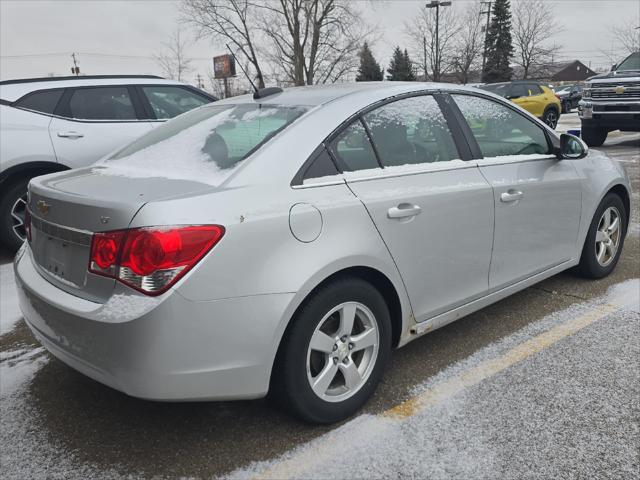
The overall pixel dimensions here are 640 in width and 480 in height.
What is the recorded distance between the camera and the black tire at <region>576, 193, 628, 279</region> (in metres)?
4.12

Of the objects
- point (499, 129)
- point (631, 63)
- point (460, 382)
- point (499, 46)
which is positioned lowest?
point (460, 382)

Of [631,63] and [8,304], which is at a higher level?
[631,63]

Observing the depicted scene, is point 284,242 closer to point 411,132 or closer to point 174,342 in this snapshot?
point 174,342

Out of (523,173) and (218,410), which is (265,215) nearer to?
(218,410)

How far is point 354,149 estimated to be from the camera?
104 inches

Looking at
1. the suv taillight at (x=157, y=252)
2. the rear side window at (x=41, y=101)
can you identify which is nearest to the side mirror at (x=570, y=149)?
the suv taillight at (x=157, y=252)

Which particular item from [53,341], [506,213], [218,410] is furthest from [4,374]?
[506,213]

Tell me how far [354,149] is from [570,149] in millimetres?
1931

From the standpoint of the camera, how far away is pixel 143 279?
202cm

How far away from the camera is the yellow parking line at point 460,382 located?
89.4 inches

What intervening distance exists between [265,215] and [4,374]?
1939mm

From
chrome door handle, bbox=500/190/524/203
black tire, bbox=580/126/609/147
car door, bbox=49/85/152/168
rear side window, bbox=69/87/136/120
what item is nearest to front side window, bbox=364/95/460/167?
chrome door handle, bbox=500/190/524/203

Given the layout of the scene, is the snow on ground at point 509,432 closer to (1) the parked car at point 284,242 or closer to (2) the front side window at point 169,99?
(1) the parked car at point 284,242

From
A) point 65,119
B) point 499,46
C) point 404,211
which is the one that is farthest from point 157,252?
point 499,46
